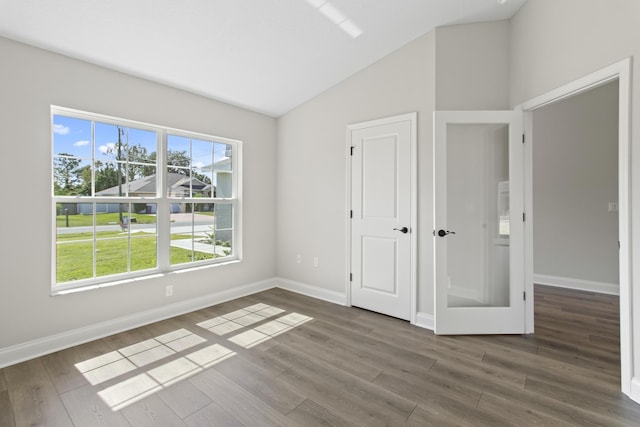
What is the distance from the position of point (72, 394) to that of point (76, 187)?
1.76 m

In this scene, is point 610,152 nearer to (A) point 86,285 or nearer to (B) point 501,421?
(B) point 501,421

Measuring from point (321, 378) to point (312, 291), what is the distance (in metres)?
1.92

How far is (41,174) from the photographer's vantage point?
2.48m

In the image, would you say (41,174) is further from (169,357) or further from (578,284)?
(578,284)

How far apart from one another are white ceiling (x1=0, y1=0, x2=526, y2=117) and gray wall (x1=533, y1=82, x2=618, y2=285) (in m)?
2.37

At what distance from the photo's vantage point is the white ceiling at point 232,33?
87.3 inches

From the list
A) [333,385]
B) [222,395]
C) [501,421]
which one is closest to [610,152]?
[501,421]

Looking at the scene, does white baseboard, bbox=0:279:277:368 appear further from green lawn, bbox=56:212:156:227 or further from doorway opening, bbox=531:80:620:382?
doorway opening, bbox=531:80:620:382

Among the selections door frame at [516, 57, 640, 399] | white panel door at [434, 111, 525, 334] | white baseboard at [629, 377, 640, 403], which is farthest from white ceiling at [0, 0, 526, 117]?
white baseboard at [629, 377, 640, 403]

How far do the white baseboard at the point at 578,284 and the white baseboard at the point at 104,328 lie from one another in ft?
14.9

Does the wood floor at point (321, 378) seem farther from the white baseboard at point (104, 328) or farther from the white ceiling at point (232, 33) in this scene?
the white ceiling at point (232, 33)

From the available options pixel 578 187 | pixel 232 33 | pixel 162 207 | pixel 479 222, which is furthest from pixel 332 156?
pixel 578 187

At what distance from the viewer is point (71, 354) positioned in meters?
2.46

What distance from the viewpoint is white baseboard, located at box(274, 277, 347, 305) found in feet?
12.4
